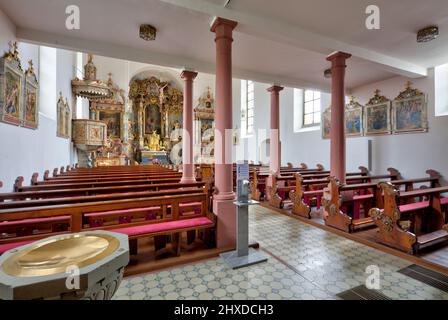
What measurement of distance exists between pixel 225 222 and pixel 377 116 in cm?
646

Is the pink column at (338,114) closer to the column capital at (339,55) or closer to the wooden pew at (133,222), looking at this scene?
the column capital at (339,55)

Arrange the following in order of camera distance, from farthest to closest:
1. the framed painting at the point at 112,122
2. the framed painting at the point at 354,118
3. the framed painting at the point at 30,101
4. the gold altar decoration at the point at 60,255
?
the framed painting at the point at 112,122 → the framed painting at the point at 354,118 → the framed painting at the point at 30,101 → the gold altar decoration at the point at 60,255

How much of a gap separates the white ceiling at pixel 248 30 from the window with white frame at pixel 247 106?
7577 millimetres

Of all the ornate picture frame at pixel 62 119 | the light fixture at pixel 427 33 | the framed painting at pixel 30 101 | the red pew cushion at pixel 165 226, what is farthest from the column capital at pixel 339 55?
the ornate picture frame at pixel 62 119

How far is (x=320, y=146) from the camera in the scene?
8.66m

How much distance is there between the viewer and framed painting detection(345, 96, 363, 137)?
24.4 ft

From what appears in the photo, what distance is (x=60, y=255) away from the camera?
1190mm

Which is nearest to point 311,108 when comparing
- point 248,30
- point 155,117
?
point 248,30

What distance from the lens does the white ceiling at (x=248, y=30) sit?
3244mm

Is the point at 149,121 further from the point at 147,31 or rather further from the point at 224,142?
the point at 224,142

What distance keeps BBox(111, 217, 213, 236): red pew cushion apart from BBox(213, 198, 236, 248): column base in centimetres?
19

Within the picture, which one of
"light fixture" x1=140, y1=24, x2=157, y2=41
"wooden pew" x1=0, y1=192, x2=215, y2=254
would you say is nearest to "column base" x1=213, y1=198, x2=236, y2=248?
"wooden pew" x1=0, y1=192, x2=215, y2=254

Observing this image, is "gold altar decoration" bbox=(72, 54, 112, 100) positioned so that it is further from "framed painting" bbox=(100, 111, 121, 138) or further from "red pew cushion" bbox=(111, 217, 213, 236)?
"red pew cushion" bbox=(111, 217, 213, 236)
